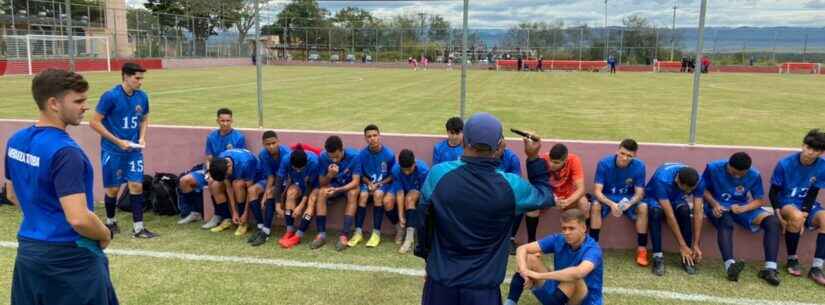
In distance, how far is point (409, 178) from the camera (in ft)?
19.4

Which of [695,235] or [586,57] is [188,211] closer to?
[695,235]

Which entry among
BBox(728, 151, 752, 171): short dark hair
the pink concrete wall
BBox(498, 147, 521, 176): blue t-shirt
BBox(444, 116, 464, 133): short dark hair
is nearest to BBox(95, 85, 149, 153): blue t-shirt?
the pink concrete wall

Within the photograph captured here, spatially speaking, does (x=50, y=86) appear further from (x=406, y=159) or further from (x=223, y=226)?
(x=223, y=226)

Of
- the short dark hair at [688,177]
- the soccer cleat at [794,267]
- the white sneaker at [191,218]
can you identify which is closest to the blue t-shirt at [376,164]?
the white sneaker at [191,218]

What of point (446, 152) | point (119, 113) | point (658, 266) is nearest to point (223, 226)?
point (119, 113)

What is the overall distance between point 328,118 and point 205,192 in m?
7.92

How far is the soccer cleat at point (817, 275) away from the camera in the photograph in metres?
4.79

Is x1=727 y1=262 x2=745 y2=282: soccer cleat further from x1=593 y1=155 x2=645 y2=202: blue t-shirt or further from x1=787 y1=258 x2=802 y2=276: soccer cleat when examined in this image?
x1=593 y1=155 x2=645 y2=202: blue t-shirt

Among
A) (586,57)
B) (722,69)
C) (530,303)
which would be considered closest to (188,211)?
(530,303)

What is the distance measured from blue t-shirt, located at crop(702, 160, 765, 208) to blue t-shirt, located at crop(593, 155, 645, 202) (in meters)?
0.59

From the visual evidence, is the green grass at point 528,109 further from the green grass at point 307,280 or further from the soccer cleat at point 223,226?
the green grass at point 307,280

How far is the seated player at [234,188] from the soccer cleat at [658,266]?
13.1 ft

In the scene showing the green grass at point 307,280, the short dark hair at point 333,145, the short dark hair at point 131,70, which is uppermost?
the short dark hair at point 131,70

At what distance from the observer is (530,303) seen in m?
4.42
